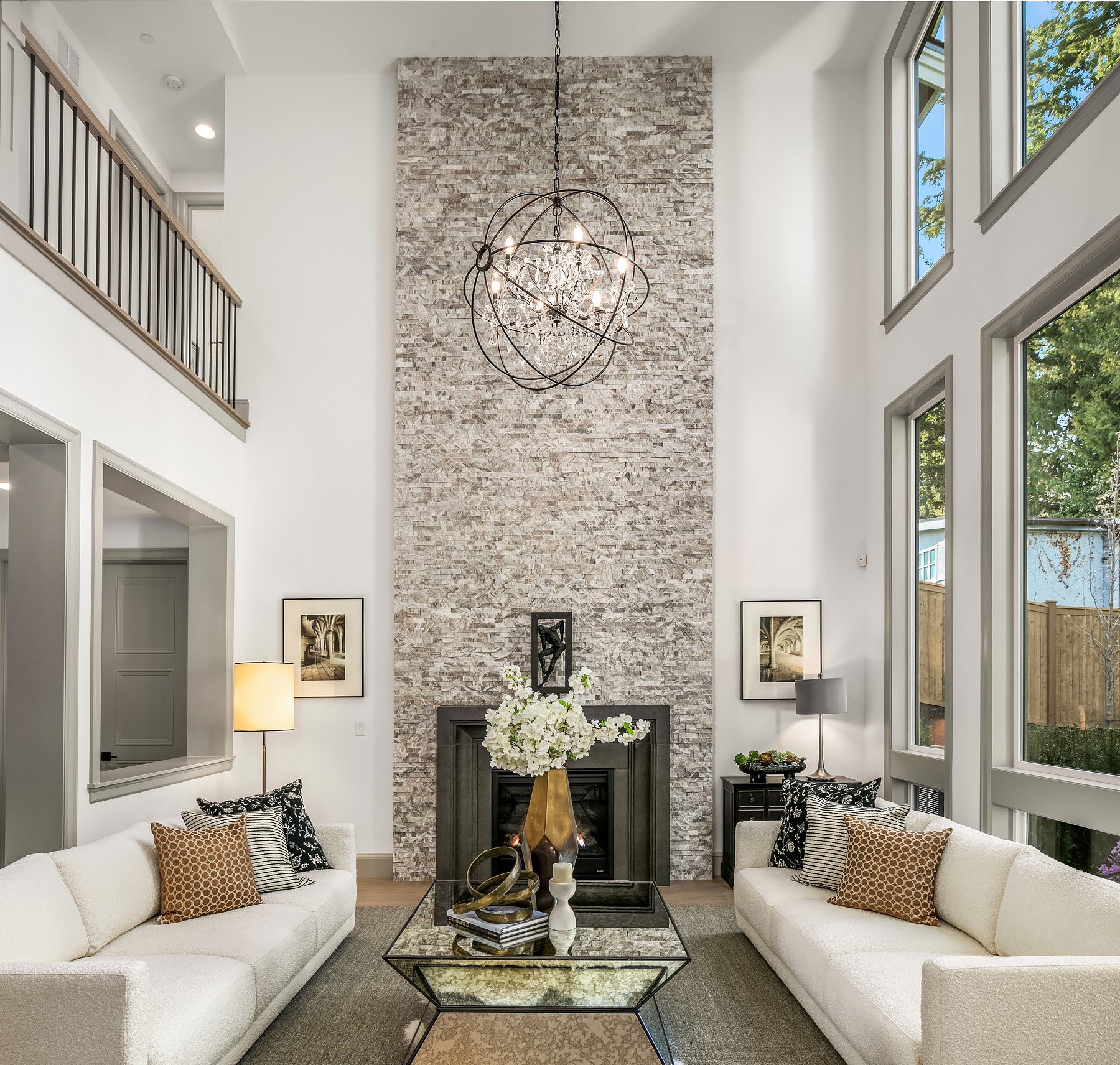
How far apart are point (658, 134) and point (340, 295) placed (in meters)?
2.55

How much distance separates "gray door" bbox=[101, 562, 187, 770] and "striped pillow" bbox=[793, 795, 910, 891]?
5462mm

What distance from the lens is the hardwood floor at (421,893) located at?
5695mm

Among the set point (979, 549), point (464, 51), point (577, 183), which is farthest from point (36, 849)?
point (464, 51)

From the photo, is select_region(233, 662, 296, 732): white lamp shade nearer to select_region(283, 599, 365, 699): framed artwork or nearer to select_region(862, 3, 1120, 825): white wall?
select_region(283, 599, 365, 699): framed artwork

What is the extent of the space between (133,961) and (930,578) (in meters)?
4.68

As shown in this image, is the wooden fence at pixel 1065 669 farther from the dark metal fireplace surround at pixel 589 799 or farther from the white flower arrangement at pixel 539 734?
the dark metal fireplace surround at pixel 589 799

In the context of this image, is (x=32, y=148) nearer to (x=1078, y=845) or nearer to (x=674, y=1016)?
(x=674, y=1016)

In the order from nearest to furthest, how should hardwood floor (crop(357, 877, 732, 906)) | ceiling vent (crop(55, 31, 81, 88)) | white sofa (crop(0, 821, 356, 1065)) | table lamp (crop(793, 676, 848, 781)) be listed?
white sofa (crop(0, 821, 356, 1065))
hardwood floor (crop(357, 877, 732, 906))
table lamp (crop(793, 676, 848, 781))
ceiling vent (crop(55, 31, 81, 88))

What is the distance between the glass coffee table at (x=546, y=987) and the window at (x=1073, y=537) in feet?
6.35

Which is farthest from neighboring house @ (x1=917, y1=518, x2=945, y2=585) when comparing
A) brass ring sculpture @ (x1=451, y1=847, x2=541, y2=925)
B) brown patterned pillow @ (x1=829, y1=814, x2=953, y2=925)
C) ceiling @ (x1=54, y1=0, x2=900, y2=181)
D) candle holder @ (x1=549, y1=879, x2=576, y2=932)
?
ceiling @ (x1=54, y1=0, x2=900, y2=181)

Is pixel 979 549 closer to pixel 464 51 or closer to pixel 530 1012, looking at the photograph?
pixel 530 1012

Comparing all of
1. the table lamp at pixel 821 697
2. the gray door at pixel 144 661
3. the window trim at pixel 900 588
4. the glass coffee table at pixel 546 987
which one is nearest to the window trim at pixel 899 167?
the window trim at pixel 900 588

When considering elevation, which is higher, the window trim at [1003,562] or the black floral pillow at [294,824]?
the window trim at [1003,562]

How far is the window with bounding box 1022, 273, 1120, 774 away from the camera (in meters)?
3.75
